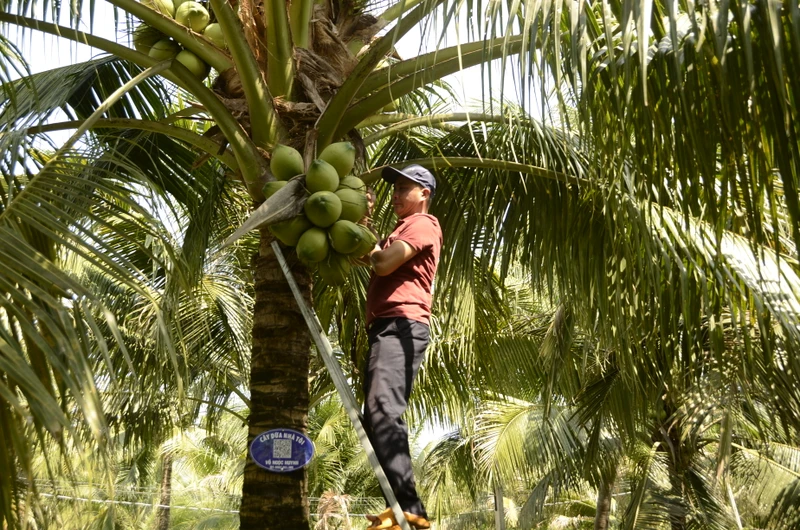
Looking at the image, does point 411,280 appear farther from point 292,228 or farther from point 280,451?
point 280,451

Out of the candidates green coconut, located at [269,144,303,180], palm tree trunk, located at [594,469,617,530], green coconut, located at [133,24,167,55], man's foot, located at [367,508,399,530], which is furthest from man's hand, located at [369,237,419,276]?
palm tree trunk, located at [594,469,617,530]

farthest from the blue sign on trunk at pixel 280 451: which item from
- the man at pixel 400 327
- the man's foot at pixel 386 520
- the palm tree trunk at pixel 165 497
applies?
the palm tree trunk at pixel 165 497

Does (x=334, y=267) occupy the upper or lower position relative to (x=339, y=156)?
lower

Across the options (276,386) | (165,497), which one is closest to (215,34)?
(276,386)

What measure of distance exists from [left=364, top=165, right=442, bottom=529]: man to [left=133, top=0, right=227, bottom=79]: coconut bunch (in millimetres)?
1070

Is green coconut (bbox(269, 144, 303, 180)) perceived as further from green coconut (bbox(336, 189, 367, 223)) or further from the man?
the man

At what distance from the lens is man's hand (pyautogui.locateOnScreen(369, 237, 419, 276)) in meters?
3.35

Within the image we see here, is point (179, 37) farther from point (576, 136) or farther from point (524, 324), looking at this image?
point (524, 324)

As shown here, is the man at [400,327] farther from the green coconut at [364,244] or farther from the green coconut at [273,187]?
the green coconut at [273,187]

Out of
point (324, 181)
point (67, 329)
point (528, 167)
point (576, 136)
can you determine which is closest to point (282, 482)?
point (324, 181)

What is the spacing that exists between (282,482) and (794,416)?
8.71 ft

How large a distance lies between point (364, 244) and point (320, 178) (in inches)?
11.4

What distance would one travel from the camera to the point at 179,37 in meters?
3.94

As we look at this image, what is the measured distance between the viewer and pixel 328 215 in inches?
122
